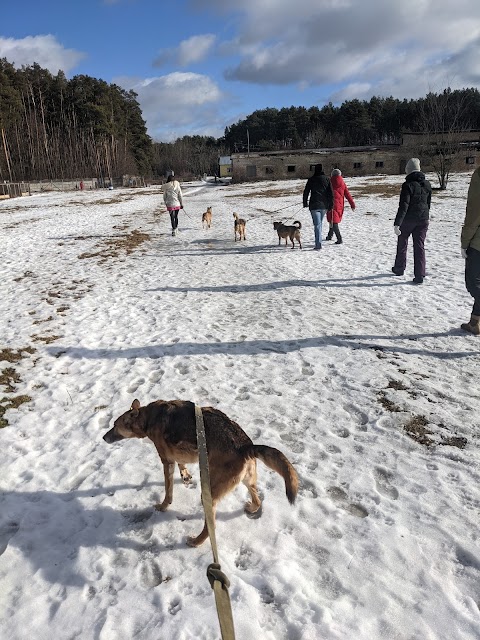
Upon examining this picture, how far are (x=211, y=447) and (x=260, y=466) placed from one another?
3.14 feet

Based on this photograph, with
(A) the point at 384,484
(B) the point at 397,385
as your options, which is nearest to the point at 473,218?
(B) the point at 397,385

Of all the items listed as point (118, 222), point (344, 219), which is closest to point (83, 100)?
point (118, 222)

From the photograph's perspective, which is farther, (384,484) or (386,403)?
(386,403)

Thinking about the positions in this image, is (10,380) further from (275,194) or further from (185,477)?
(275,194)

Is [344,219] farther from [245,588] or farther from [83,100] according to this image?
[83,100]

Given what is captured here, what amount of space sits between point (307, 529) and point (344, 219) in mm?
16222

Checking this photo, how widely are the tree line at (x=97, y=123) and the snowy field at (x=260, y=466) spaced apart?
35028 mm

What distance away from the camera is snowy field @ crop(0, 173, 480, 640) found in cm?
208

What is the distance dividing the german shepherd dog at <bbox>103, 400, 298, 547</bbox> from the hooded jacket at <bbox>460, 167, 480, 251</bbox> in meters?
4.21

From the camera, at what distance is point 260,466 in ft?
10.4

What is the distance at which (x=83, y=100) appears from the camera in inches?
2603

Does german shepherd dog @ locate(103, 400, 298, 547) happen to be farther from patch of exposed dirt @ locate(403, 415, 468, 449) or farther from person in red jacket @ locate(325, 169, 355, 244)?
person in red jacket @ locate(325, 169, 355, 244)

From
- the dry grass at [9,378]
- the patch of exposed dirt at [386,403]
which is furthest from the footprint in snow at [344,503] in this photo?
the dry grass at [9,378]

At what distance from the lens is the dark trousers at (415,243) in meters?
7.34
